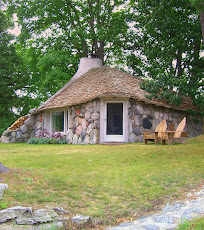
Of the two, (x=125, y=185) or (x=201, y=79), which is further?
(x=201, y=79)

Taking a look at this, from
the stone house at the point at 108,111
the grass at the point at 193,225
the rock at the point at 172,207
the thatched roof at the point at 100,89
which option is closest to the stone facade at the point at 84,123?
the stone house at the point at 108,111

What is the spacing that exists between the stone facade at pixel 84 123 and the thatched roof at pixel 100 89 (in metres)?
0.48

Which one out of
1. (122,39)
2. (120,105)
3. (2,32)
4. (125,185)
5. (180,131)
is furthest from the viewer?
(2,32)

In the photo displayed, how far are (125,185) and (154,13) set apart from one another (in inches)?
456

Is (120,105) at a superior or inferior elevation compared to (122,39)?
inferior

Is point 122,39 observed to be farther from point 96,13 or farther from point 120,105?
point 120,105

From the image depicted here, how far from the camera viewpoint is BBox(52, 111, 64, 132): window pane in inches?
650

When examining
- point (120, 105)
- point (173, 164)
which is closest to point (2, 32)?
point (120, 105)

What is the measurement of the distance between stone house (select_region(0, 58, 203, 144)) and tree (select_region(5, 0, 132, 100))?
265cm

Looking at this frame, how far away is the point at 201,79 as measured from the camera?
50.2 ft

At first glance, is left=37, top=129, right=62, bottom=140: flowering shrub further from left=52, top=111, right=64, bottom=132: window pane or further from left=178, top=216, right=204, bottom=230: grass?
left=178, top=216, right=204, bottom=230: grass

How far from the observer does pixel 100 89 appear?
14.5m

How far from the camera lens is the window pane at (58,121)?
16.5 m

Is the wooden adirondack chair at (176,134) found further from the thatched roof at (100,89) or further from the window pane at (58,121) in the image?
the window pane at (58,121)
